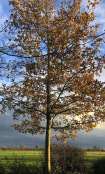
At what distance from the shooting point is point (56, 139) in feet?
39.4

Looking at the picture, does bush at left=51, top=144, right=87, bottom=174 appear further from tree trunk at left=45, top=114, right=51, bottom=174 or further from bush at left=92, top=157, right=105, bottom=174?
A: bush at left=92, top=157, right=105, bottom=174

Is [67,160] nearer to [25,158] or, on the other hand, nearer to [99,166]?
[99,166]

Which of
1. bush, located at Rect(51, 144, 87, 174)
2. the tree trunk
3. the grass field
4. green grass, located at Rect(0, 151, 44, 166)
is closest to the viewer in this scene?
the tree trunk

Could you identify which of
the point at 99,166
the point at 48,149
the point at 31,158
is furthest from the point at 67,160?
the point at 31,158

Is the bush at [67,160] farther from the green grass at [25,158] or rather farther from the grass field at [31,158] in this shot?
the green grass at [25,158]

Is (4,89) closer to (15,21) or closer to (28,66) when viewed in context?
(28,66)

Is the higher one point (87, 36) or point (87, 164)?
point (87, 36)

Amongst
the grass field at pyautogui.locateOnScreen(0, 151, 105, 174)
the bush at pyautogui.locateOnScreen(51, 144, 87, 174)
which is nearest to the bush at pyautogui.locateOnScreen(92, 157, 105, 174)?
the grass field at pyautogui.locateOnScreen(0, 151, 105, 174)

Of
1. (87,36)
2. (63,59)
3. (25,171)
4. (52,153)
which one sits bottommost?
(25,171)

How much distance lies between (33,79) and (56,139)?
3.83 metres

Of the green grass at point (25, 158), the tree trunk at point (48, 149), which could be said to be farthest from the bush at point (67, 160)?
the tree trunk at point (48, 149)

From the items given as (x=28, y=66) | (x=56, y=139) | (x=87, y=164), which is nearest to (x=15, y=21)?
(x=28, y=66)

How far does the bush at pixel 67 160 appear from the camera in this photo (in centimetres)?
1265

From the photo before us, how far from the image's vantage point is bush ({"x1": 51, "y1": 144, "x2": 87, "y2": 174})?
498 inches
